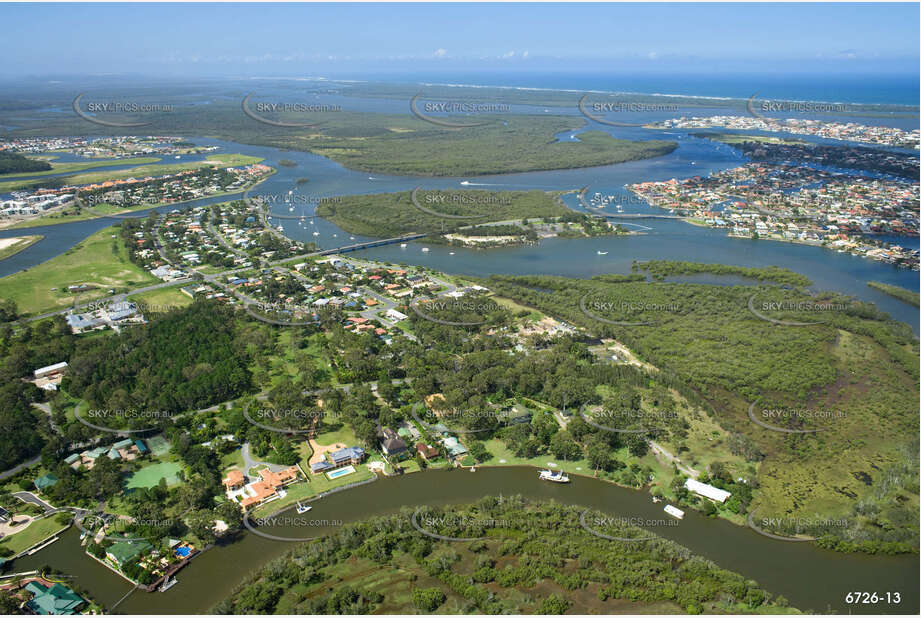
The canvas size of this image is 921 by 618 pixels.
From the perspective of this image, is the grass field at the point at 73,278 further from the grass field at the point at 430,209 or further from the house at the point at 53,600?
the house at the point at 53,600

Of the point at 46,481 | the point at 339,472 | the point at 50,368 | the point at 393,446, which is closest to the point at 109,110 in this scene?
the point at 50,368

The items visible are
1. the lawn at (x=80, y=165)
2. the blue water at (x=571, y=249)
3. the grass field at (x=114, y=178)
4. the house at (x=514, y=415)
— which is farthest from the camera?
the lawn at (x=80, y=165)

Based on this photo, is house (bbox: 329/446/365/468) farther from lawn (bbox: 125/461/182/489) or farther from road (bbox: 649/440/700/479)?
road (bbox: 649/440/700/479)

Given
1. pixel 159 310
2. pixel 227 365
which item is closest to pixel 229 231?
pixel 159 310

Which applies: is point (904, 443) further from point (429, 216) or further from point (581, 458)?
point (429, 216)

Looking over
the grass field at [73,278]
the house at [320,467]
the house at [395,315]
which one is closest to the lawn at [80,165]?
the grass field at [73,278]

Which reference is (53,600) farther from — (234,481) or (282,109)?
(282,109)
